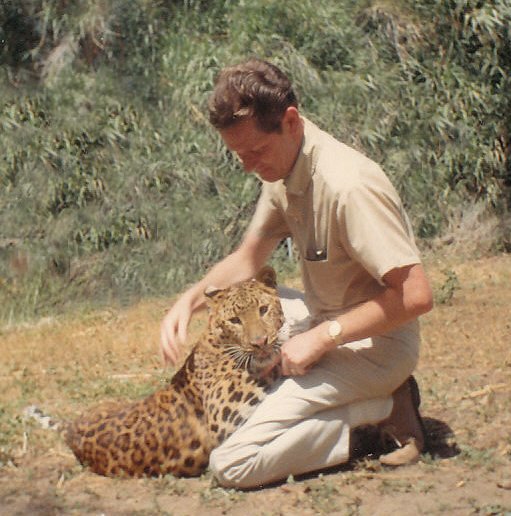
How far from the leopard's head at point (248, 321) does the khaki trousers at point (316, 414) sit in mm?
148

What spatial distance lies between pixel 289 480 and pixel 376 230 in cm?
100

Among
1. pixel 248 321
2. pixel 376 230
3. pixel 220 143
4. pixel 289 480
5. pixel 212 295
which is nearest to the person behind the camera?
pixel 376 230

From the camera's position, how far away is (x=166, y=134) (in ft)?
32.3

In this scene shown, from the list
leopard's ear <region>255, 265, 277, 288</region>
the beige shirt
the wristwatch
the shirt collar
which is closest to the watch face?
the wristwatch

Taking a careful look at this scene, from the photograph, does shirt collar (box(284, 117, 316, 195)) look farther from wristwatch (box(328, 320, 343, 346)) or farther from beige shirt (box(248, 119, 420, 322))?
wristwatch (box(328, 320, 343, 346))

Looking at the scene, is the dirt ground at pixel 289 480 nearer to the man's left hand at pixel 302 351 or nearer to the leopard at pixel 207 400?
the leopard at pixel 207 400

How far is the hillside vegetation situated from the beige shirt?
4.84m

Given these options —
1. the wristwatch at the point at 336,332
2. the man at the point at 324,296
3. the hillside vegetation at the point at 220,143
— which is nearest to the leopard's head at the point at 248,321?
the man at the point at 324,296

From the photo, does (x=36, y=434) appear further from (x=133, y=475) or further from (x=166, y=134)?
(x=166, y=134)

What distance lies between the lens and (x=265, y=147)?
416cm

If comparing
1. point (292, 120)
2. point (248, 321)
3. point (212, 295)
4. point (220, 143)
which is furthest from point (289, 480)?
point (220, 143)

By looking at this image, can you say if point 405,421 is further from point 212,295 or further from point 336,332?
point 212,295

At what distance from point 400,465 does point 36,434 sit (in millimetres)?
1682

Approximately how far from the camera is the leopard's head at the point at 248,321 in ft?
14.7
